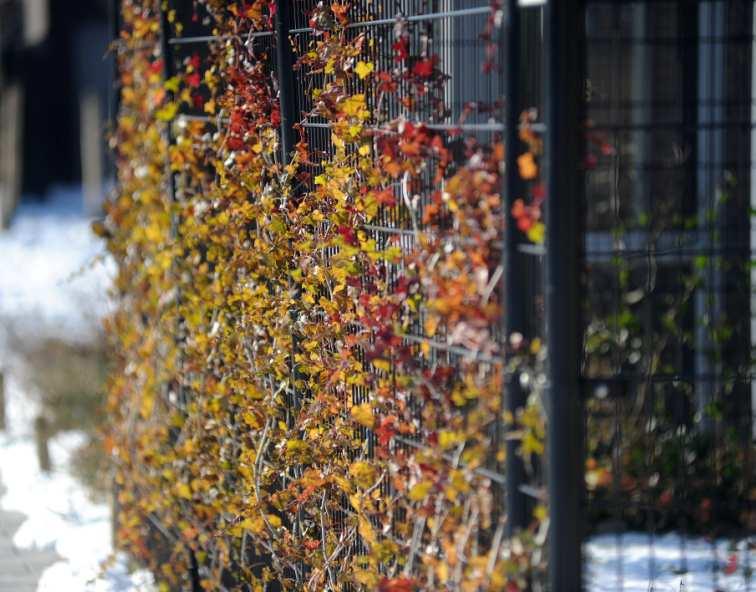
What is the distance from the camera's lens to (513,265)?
3.09 meters

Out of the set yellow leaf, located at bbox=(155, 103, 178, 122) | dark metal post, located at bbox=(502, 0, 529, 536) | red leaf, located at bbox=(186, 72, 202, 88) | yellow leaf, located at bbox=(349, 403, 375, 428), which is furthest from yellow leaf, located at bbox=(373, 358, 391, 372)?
yellow leaf, located at bbox=(155, 103, 178, 122)

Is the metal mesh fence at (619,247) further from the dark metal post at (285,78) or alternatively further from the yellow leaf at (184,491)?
the yellow leaf at (184,491)

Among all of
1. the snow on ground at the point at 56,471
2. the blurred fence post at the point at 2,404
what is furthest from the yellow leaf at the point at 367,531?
the blurred fence post at the point at 2,404

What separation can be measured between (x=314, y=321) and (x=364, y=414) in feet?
1.87

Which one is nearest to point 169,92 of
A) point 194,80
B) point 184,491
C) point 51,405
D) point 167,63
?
point 167,63

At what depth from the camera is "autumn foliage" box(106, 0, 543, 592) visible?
334 cm

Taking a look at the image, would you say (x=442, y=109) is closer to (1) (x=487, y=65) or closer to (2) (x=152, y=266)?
(1) (x=487, y=65)

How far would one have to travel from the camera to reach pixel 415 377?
3.62 meters

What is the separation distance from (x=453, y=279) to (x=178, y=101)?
255 centimetres

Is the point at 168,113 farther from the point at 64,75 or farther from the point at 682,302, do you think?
the point at 64,75

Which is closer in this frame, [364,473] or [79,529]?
[364,473]

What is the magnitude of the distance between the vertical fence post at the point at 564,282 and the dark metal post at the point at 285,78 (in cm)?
167

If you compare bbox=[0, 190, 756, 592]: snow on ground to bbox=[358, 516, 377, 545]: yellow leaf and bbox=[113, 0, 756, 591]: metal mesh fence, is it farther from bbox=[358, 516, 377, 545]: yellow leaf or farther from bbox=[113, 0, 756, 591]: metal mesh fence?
bbox=[358, 516, 377, 545]: yellow leaf

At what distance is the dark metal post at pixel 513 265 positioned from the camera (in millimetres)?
3043
